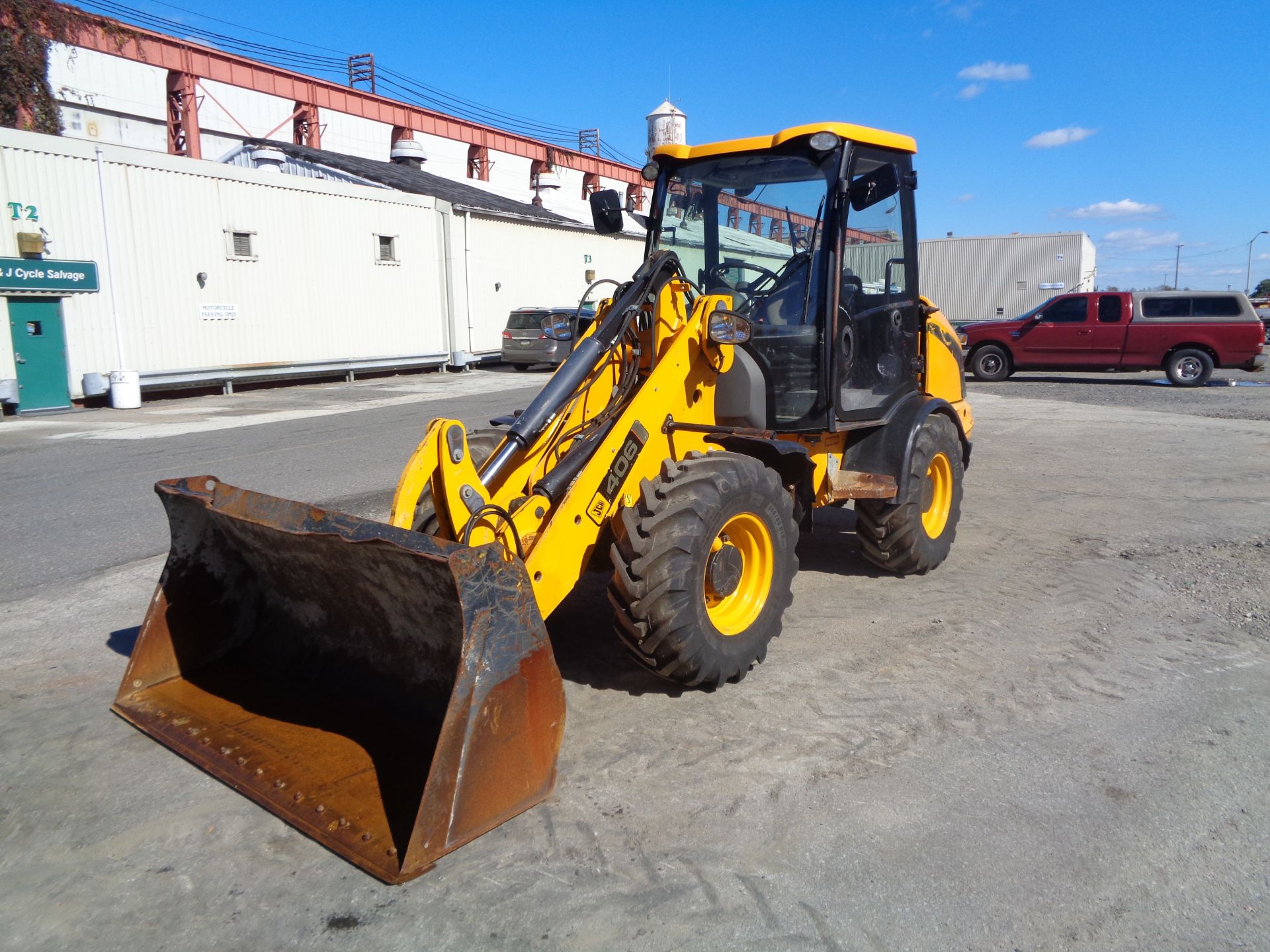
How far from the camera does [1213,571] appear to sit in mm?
6605

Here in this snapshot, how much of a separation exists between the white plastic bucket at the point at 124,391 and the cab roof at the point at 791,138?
14212 millimetres

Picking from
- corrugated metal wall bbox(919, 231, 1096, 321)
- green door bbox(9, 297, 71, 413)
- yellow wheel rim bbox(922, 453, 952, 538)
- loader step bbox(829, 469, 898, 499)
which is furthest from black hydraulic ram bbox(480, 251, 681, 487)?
corrugated metal wall bbox(919, 231, 1096, 321)

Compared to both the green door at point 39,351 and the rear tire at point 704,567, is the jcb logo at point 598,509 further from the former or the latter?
the green door at point 39,351

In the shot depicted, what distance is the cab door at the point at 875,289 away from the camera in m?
5.59

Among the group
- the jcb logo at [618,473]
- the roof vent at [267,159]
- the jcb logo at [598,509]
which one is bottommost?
the jcb logo at [598,509]

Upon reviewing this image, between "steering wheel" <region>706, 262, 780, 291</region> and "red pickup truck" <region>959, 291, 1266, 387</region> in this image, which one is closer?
"steering wheel" <region>706, 262, 780, 291</region>

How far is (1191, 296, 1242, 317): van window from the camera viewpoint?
789 inches

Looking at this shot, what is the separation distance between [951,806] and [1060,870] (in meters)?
0.46

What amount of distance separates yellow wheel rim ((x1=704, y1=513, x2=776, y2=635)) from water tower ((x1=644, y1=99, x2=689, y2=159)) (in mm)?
40010

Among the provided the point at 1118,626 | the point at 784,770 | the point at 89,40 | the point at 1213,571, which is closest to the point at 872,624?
the point at 1118,626

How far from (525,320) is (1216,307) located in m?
15.9

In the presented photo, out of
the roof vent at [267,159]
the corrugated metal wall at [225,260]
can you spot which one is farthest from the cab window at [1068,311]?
the roof vent at [267,159]

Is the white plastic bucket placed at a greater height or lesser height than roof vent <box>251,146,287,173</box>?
lesser

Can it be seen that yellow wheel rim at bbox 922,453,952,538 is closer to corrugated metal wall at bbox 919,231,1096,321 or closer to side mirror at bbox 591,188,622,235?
side mirror at bbox 591,188,622,235
